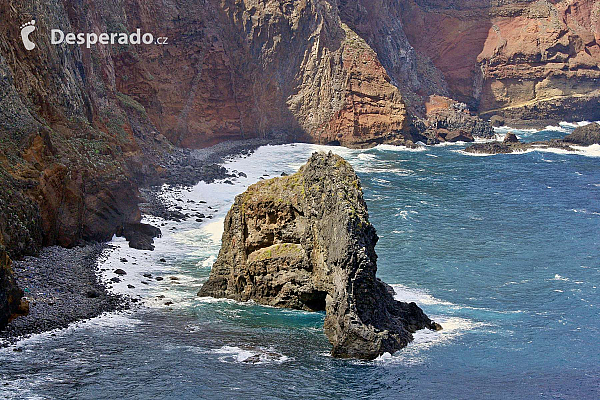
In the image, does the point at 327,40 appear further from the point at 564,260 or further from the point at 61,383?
the point at 61,383

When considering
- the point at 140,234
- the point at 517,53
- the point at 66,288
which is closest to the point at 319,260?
the point at 66,288

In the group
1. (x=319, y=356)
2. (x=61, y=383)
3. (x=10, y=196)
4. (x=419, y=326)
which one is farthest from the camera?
(x=10, y=196)

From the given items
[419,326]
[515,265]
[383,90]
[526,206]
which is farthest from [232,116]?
[419,326]

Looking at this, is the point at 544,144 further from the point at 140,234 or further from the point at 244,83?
the point at 140,234

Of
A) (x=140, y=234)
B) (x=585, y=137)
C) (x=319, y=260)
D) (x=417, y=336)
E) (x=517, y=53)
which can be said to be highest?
(x=517, y=53)

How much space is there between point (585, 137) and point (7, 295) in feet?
A: 229

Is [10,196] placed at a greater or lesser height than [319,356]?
greater

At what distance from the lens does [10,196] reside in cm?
2822

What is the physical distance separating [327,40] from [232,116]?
13368 millimetres

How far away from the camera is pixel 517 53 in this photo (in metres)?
96.8

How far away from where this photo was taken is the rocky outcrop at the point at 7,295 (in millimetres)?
22344
